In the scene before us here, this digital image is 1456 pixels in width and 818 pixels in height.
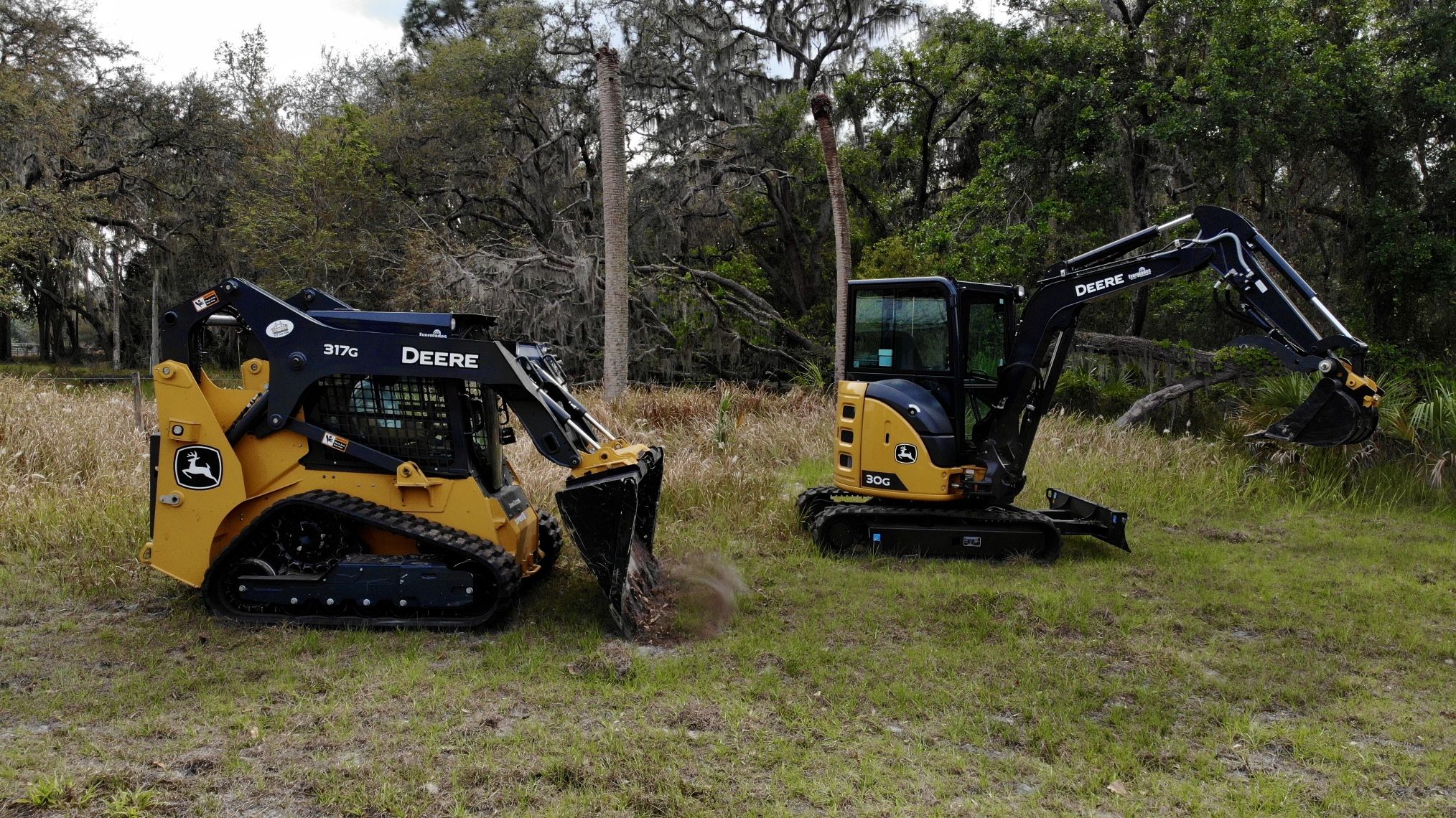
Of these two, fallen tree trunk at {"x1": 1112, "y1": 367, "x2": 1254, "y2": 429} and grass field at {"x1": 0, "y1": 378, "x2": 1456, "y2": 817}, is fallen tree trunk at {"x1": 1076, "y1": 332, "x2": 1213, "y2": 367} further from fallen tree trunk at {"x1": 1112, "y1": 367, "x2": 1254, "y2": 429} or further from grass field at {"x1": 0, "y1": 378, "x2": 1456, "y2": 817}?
grass field at {"x1": 0, "y1": 378, "x2": 1456, "y2": 817}

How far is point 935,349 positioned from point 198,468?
5.31 meters

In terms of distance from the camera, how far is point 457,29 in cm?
3008

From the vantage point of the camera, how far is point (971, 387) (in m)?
7.78

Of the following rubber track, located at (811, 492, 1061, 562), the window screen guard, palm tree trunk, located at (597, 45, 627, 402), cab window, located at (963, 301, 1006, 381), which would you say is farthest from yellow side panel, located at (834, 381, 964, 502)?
palm tree trunk, located at (597, 45, 627, 402)

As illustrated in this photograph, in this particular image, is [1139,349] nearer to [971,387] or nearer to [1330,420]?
[971,387]

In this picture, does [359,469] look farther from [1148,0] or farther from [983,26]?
[1148,0]

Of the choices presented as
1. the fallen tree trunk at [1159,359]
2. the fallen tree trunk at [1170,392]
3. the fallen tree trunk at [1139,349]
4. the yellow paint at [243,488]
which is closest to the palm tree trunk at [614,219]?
the fallen tree trunk at [1159,359]

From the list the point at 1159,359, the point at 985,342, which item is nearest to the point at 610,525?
the point at 985,342

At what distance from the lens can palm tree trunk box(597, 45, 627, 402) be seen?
13.1 m

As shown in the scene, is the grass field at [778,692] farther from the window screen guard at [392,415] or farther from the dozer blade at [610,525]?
the window screen guard at [392,415]

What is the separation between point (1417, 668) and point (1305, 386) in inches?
258

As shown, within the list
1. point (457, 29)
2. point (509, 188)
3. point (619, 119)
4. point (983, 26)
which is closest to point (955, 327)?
point (619, 119)

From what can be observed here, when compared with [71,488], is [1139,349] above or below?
above

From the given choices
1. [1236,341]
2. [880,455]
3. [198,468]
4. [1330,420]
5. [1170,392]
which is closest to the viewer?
[198,468]
